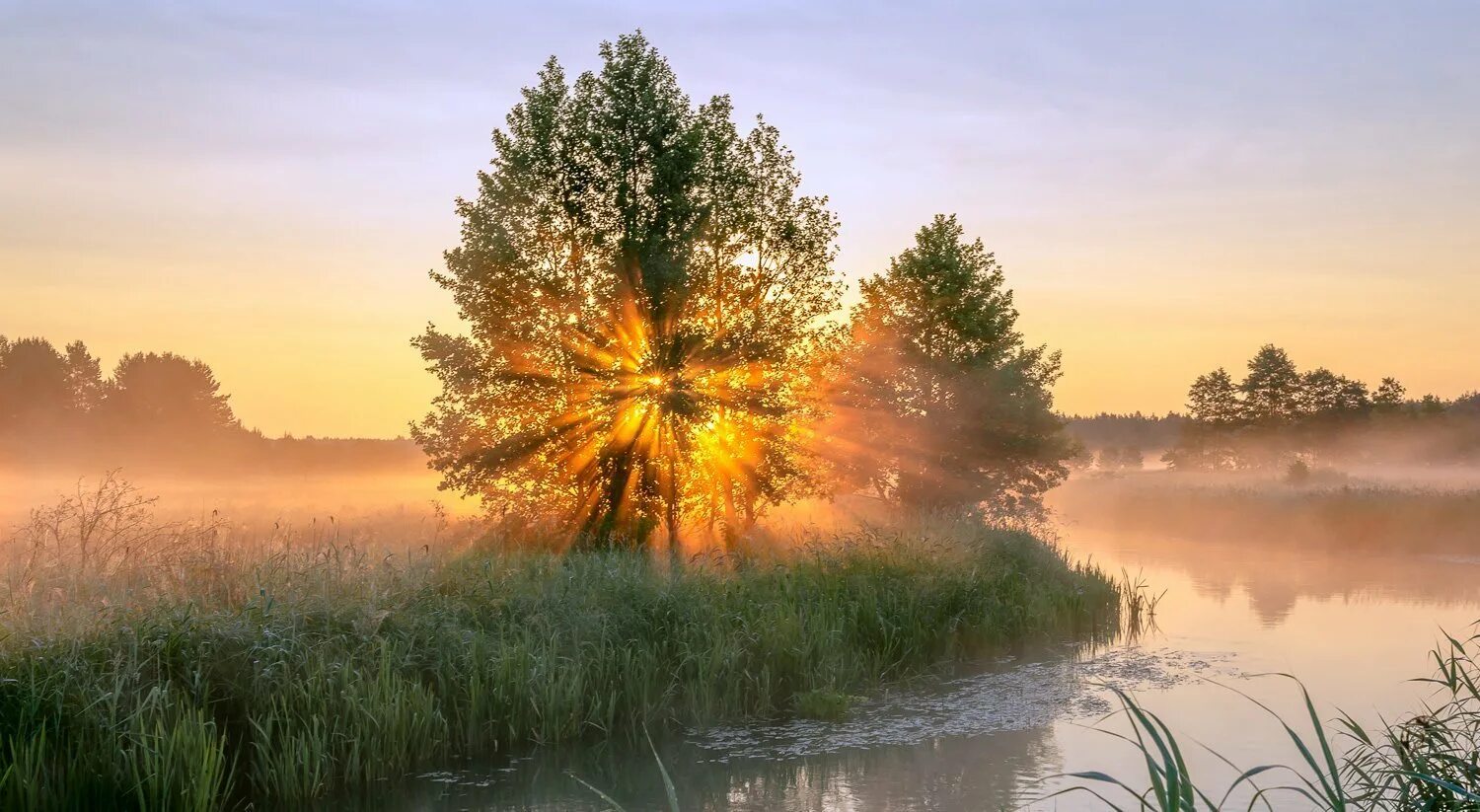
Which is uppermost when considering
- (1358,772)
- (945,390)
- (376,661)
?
(945,390)

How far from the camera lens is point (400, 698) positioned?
10305 millimetres

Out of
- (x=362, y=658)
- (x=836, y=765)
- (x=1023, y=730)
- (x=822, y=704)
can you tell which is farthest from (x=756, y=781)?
(x=362, y=658)

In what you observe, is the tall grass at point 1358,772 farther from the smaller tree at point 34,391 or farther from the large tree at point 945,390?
the smaller tree at point 34,391

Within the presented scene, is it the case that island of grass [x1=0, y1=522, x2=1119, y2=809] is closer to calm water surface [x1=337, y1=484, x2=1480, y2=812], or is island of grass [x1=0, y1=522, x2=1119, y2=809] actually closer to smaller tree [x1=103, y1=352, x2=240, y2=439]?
calm water surface [x1=337, y1=484, x2=1480, y2=812]

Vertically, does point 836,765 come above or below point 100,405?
below

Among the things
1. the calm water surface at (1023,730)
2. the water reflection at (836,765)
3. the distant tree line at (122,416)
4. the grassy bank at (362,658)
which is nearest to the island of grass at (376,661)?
the grassy bank at (362,658)

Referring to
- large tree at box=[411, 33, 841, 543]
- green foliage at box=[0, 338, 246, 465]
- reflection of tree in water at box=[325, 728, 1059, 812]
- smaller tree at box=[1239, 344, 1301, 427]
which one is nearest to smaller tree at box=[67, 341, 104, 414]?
green foliage at box=[0, 338, 246, 465]

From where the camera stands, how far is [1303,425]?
2628 inches

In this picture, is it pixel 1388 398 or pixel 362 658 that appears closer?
pixel 362 658

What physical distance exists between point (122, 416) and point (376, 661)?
64.7m

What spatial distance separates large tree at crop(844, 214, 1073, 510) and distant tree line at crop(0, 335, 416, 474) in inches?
1885

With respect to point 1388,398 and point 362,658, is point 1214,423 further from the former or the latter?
point 362,658

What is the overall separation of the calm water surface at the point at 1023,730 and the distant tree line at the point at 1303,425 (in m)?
47.7

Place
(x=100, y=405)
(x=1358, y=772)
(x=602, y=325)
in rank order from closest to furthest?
1. (x=1358, y=772)
2. (x=602, y=325)
3. (x=100, y=405)
